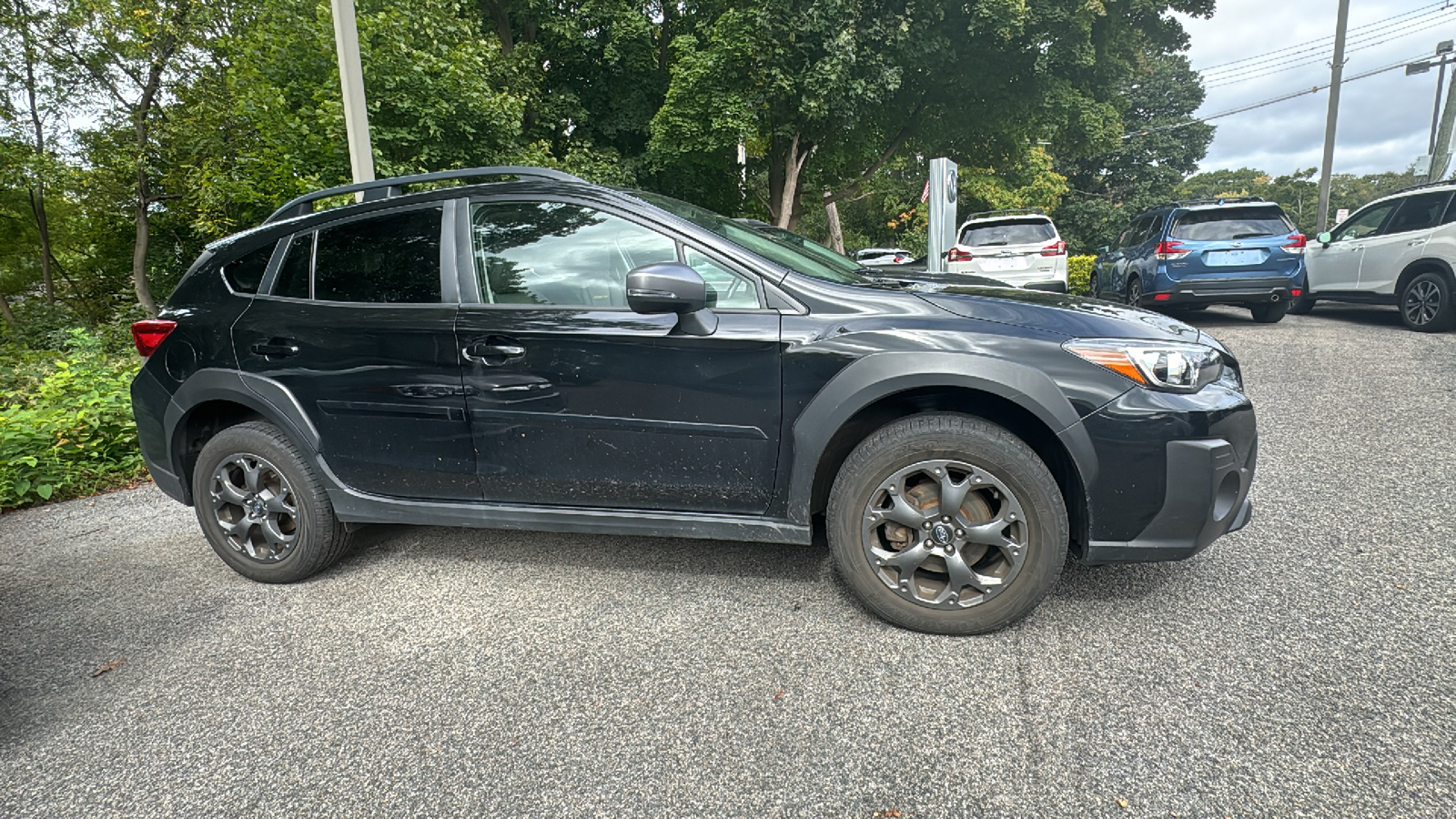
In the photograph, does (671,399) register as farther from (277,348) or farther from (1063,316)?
(277,348)

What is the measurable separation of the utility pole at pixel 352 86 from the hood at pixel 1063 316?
16.4ft

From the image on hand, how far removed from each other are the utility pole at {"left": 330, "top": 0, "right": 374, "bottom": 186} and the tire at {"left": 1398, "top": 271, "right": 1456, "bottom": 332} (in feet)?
35.7

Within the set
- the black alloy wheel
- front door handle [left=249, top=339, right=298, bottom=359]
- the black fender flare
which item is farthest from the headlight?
the black alloy wheel

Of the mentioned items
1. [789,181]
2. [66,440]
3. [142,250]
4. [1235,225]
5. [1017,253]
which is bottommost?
[66,440]

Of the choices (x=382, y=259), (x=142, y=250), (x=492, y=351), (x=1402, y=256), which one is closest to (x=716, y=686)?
(x=492, y=351)

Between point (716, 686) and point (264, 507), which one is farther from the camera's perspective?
point (264, 507)

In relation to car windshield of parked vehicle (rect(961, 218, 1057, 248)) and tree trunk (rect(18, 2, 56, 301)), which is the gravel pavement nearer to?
car windshield of parked vehicle (rect(961, 218, 1057, 248))

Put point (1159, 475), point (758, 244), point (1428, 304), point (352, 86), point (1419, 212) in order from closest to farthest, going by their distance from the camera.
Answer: point (1159, 475), point (758, 244), point (352, 86), point (1428, 304), point (1419, 212)

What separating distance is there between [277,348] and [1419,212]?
11338mm

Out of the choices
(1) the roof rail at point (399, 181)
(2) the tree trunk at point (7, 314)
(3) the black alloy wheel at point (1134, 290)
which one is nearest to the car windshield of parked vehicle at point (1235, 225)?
(3) the black alloy wheel at point (1134, 290)

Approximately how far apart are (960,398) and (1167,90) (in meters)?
54.1

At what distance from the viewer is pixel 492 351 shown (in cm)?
272

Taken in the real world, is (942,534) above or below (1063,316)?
below

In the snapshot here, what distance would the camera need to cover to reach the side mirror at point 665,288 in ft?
7.72
